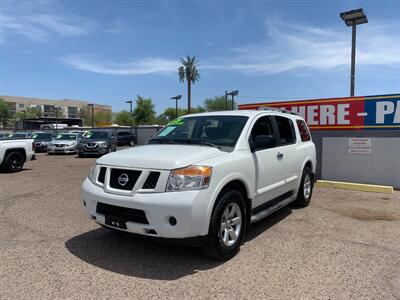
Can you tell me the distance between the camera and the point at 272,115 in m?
5.99

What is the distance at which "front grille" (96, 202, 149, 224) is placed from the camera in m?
3.92

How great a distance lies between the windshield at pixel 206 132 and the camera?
492 centimetres

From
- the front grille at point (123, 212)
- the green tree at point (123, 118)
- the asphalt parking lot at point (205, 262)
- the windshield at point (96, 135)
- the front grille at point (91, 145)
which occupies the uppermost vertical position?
the green tree at point (123, 118)

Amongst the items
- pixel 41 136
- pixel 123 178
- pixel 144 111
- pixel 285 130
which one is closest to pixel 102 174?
pixel 123 178

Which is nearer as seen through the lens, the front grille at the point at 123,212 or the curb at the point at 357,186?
the front grille at the point at 123,212

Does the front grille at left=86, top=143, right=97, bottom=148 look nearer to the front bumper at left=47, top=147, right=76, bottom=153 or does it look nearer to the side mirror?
the front bumper at left=47, top=147, right=76, bottom=153

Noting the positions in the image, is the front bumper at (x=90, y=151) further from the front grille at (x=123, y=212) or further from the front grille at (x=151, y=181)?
the front grille at (x=151, y=181)

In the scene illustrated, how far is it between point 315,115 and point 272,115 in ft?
20.1

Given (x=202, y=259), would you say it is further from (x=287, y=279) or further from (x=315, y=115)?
(x=315, y=115)

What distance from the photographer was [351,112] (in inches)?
427

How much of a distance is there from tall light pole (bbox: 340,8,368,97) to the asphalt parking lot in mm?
7137

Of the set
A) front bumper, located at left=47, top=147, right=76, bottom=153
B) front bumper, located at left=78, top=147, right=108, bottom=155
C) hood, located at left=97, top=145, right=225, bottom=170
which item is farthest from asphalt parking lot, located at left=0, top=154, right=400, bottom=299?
front bumper, located at left=47, top=147, right=76, bottom=153

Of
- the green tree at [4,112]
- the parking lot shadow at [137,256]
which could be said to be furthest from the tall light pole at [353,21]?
the green tree at [4,112]

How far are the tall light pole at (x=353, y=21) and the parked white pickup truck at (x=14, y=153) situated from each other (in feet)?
39.7
